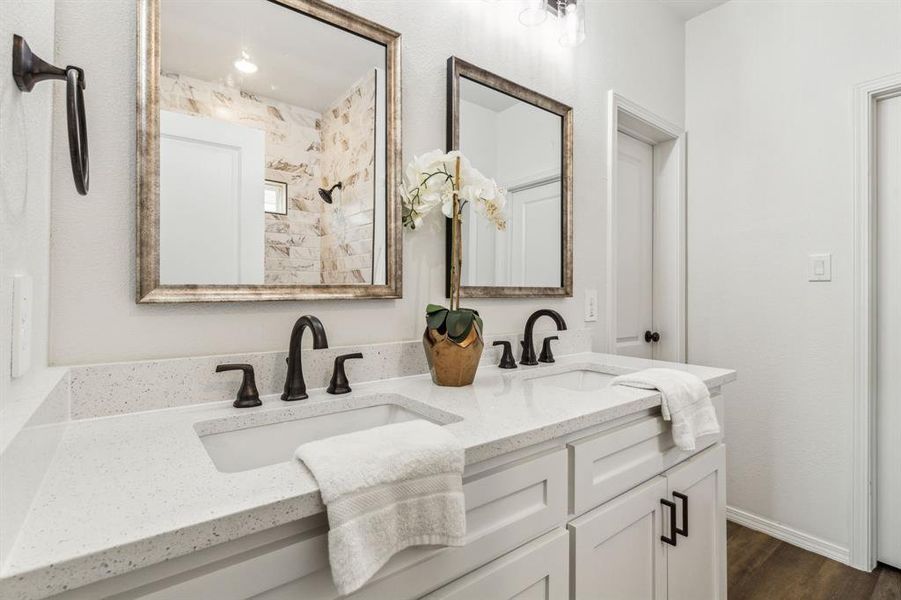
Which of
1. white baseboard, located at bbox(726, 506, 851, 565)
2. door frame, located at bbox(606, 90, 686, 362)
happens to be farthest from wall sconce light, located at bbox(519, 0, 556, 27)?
white baseboard, located at bbox(726, 506, 851, 565)

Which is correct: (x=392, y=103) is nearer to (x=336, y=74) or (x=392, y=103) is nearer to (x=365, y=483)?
(x=336, y=74)

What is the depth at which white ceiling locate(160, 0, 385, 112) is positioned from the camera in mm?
981

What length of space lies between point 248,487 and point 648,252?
226cm

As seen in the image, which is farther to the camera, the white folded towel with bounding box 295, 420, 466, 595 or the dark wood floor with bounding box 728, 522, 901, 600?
the dark wood floor with bounding box 728, 522, 901, 600

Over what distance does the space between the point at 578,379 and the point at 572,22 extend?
4.08 feet

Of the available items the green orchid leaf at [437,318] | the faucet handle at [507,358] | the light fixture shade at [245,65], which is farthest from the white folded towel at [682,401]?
the light fixture shade at [245,65]

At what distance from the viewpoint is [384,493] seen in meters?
0.61

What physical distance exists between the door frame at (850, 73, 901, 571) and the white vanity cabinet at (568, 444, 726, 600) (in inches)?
32.8

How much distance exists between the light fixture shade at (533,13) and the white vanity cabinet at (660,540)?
149 centimetres

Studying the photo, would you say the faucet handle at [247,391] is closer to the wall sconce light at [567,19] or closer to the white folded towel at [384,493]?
the white folded towel at [384,493]

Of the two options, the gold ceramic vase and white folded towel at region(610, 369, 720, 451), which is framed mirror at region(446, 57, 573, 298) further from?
white folded towel at region(610, 369, 720, 451)

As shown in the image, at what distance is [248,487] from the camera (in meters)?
0.58

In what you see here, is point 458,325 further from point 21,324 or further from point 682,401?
point 21,324

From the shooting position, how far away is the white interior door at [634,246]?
223 cm
